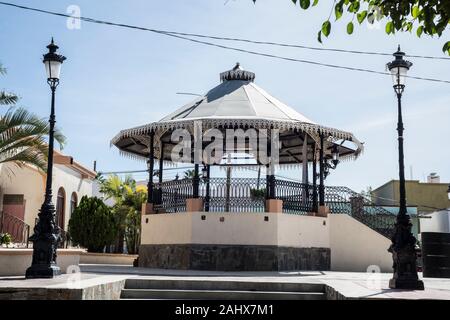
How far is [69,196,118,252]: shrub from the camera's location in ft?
80.9

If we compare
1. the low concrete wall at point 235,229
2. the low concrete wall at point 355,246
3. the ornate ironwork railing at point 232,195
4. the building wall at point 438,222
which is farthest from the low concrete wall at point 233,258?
the building wall at point 438,222

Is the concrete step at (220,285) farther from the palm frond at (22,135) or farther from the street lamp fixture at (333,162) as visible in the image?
the street lamp fixture at (333,162)

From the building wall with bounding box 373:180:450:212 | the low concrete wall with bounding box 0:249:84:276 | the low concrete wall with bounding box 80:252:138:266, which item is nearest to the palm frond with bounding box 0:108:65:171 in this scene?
the low concrete wall with bounding box 0:249:84:276

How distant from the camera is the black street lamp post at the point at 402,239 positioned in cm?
1037

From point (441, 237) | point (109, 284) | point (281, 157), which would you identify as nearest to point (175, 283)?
point (109, 284)

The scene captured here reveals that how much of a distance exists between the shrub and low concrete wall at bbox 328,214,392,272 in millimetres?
10955

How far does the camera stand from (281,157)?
2272 centimetres

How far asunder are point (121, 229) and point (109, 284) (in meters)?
20.3

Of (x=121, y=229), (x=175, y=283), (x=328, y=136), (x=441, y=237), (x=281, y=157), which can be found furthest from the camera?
(x=121, y=229)

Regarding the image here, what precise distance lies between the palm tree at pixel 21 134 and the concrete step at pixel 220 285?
5.19m

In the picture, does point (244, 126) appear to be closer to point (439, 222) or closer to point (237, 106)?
point (237, 106)

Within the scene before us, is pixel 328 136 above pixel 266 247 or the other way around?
above

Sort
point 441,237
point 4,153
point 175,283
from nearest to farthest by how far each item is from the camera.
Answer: point 175,283
point 4,153
point 441,237
